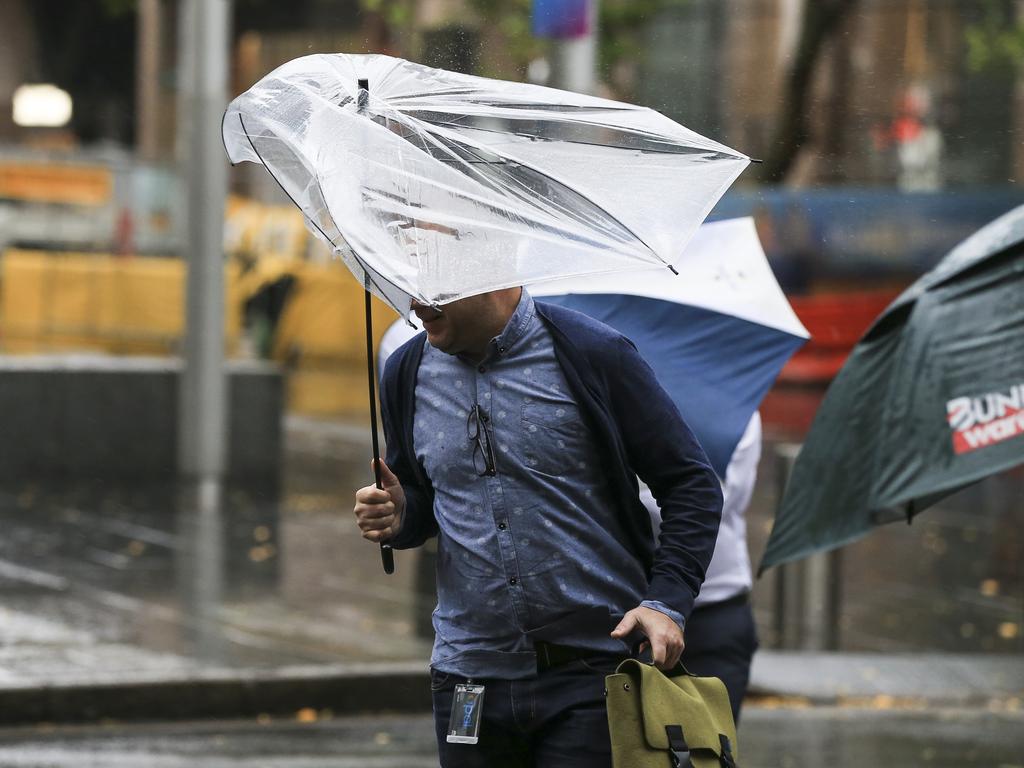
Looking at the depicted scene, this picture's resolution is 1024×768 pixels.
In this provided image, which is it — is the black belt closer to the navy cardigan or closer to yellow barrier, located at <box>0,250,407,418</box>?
the navy cardigan

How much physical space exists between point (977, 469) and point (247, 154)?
86.3 inches

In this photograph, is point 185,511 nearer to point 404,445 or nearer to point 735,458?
point 735,458

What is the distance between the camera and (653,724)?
312 centimetres

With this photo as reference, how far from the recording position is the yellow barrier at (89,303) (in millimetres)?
19125

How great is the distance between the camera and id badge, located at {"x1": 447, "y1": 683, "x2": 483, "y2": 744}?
131 inches

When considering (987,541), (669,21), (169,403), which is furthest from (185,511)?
(669,21)

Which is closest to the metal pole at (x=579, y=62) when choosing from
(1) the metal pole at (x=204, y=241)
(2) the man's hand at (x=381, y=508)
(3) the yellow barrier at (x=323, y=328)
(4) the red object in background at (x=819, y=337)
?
(1) the metal pole at (x=204, y=241)

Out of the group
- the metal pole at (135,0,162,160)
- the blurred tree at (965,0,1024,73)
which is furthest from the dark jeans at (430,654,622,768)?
the metal pole at (135,0,162,160)

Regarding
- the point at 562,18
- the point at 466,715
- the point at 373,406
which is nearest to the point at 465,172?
the point at 373,406

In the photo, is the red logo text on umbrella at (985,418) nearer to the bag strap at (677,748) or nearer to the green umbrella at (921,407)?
the green umbrella at (921,407)

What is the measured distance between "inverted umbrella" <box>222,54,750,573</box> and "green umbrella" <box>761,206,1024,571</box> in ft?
4.79

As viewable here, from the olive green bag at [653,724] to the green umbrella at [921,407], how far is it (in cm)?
163

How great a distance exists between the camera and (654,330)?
4.65m

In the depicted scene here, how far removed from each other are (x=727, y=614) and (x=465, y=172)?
63.0 inches
